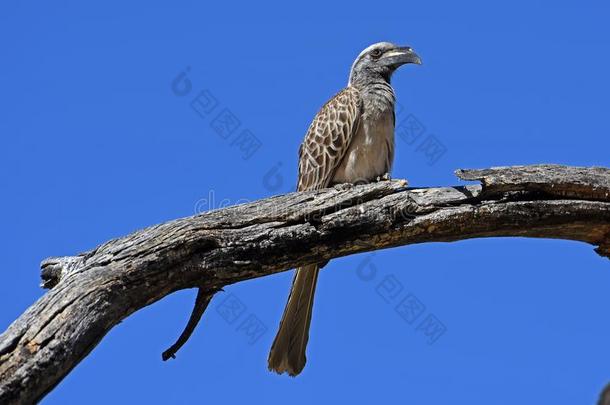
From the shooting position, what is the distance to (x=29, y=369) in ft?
15.9

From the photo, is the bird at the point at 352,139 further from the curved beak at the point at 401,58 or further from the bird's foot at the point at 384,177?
the curved beak at the point at 401,58

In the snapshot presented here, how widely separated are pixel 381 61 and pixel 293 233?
321 centimetres

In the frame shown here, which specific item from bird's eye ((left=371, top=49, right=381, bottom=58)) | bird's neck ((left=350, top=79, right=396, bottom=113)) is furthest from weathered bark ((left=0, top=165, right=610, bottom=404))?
bird's eye ((left=371, top=49, right=381, bottom=58))

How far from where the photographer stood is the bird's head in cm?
847

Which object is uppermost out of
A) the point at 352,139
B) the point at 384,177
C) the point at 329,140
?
the point at 329,140

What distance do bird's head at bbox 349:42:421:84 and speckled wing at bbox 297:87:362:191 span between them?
11.7 inches

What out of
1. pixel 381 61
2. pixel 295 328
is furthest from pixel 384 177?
pixel 295 328

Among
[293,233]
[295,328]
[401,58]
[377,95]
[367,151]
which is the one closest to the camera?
[293,233]

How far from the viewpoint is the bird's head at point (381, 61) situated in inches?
333

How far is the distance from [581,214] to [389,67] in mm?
3030

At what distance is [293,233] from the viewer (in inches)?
227

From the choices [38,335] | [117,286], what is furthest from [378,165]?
[38,335]

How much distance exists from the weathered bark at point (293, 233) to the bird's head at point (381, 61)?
258 centimetres

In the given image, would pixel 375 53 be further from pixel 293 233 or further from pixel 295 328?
pixel 293 233
